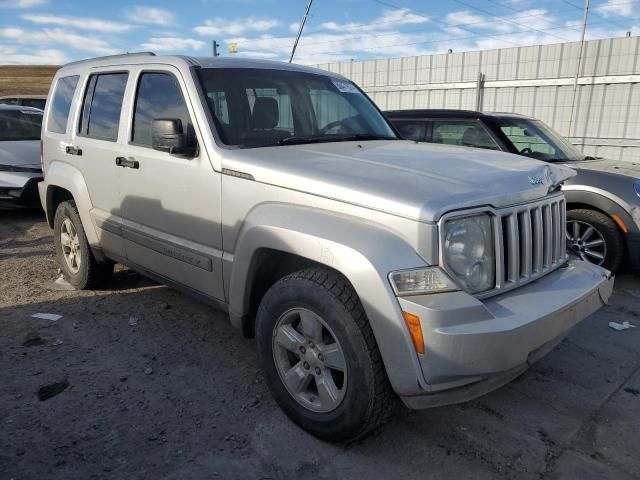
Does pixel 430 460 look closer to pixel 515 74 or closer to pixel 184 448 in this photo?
pixel 184 448

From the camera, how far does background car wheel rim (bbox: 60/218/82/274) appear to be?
4.87 metres

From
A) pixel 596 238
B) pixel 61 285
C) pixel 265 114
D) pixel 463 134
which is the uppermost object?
pixel 265 114

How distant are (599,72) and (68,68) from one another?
11671mm

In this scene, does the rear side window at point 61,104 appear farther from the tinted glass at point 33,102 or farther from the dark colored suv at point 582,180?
the tinted glass at point 33,102

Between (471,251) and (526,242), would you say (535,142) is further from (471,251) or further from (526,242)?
(471,251)

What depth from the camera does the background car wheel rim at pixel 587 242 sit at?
211 inches

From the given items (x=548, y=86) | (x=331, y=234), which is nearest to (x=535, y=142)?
(x=331, y=234)

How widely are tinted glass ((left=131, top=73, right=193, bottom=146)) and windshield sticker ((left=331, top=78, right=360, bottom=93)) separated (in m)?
1.33

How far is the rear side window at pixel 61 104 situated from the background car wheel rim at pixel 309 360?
3166 mm

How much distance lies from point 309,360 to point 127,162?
2096 millimetres

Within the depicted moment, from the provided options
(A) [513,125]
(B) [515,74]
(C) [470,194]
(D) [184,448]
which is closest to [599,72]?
(B) [515,74]

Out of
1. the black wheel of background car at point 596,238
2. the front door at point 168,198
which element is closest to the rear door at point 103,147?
the front door at point 168,198

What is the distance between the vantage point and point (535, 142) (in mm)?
6145

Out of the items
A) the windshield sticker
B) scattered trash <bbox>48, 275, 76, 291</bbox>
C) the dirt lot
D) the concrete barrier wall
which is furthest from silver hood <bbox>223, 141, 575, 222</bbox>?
the concrete barrier wall
